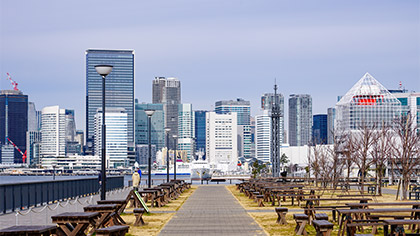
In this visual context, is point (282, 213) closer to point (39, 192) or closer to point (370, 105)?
point (39, 192)

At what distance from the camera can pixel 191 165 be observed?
192m

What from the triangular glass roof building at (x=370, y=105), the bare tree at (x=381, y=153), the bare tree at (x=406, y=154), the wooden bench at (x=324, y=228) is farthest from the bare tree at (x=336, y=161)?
the triangular glass roof building at (x=370, y=105)

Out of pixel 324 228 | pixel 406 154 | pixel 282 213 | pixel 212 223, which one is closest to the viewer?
pixel 324 228

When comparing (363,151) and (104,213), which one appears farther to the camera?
(363,151)

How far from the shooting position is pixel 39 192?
103ft

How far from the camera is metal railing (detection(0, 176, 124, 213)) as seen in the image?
26.3 meters

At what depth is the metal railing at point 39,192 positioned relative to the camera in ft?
86.2

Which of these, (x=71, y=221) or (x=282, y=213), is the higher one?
(x=71, y=221)

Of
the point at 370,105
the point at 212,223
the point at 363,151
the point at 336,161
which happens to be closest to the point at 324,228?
the point at 212,223

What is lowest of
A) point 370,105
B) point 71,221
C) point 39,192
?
point 39,192

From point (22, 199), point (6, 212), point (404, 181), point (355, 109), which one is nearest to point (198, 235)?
point (6, 212)

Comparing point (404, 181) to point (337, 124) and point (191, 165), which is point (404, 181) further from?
point (191, 165)

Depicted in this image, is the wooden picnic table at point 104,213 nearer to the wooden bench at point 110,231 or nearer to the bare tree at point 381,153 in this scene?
the wooden bench at point 110,231

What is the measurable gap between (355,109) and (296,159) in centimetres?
4880
